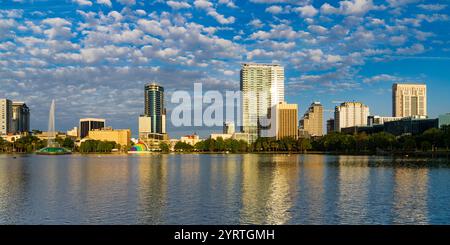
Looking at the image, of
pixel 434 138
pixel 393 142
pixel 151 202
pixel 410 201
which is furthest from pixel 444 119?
pixel 151 202

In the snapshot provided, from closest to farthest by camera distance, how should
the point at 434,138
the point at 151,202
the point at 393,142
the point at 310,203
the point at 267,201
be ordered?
1. the point at 310,203
2. the point at 151,202
3. the point at 267,201
4. the point at 434,138
5. the point at 393,142

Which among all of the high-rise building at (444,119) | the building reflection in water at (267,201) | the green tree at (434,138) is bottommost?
the building reflection in water at (267,201)

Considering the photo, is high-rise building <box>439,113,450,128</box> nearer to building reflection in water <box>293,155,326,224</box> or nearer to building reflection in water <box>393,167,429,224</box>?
building reflection in water <box>393,167,429,224</box>

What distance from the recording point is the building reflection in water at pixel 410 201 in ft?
91.1

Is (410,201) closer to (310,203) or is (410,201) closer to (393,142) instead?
(310,203)

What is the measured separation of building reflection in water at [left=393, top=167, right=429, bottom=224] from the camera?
27.8 meters

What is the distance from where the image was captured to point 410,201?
112ft

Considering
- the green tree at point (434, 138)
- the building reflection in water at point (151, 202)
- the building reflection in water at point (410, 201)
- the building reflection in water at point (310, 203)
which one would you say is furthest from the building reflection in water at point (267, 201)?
the green tree at point (434, 138)

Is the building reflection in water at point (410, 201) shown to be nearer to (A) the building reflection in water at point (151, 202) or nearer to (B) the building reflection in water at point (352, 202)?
(B) the building reflection in water at point (352, 202)

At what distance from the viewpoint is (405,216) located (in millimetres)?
28484

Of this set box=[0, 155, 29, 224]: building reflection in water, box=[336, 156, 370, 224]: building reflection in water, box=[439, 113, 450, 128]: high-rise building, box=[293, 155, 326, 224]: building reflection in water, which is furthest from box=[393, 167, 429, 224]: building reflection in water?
box=[439, 113, 450, 128]: high-rise building
